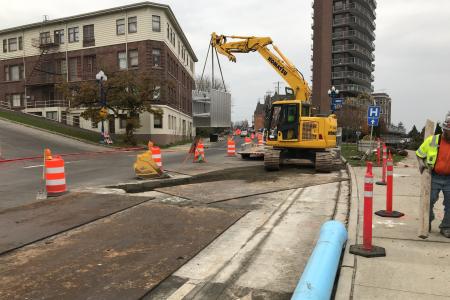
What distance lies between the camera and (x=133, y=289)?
14.8ft

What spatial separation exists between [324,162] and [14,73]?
51.5 meters

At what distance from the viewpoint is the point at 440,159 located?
6.27m

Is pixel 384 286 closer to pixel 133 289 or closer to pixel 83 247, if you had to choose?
pixel 133 289

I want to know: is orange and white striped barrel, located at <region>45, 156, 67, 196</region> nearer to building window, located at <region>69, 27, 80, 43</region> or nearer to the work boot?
the work boot

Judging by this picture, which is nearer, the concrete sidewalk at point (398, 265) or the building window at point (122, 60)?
the concrete sidewalk at point (398, 265)

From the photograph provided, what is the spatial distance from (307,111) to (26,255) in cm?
1300

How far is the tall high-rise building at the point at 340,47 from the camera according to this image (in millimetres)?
81438

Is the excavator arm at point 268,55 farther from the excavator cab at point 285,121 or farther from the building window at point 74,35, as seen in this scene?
the building window at point 74,35

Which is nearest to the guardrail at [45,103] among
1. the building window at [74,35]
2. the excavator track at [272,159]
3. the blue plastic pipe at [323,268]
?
the building window at [74,35]

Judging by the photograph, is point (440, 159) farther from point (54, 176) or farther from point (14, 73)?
point (14, 73)

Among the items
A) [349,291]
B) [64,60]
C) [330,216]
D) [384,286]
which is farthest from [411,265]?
[64,60]

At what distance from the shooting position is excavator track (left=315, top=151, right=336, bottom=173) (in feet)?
51.2

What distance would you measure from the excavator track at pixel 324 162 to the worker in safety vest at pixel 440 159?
9.21 metres

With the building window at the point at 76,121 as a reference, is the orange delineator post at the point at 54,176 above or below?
below
